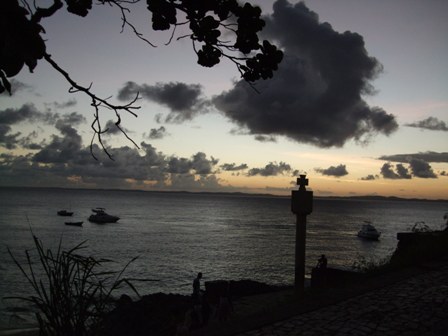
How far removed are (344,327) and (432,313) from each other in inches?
75.9

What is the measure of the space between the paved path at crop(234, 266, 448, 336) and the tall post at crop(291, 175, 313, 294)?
409 cm

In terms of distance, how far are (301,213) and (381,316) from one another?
19.8 feet

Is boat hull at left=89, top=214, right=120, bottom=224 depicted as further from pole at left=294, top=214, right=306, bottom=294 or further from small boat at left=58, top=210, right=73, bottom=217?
pole at left=294, top=214, right=306, bottom=294

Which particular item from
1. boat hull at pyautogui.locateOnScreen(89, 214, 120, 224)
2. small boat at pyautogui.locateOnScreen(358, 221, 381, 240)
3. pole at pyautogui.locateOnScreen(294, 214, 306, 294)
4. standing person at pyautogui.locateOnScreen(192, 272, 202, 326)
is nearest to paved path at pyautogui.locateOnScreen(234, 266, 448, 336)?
pole at pyautogui.locateOnScreen(294, 214, 306, 294)

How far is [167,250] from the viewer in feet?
183

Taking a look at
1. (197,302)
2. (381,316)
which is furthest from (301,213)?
(381,316)

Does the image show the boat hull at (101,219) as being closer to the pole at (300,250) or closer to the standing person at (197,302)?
the standing person at (197,302)

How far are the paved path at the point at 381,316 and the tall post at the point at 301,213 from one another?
4.09m

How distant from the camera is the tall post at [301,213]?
13047mm

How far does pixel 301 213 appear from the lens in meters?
13.0

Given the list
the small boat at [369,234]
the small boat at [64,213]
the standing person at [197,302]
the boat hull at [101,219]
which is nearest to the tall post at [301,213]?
the standing person at [197,302]

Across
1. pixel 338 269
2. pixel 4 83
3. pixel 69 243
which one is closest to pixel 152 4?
pixel 4 83

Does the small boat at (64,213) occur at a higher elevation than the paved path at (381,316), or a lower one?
lower

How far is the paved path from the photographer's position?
6.41 metres
